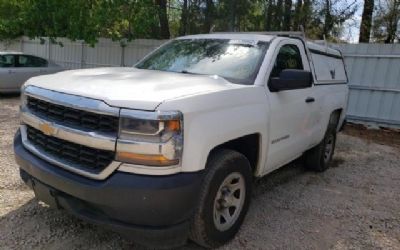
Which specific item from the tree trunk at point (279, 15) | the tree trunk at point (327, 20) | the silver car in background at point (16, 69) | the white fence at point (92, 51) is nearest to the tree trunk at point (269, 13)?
the tree trunk at point (279, 15)

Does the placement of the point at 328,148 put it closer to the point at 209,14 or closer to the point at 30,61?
the point at 209,14

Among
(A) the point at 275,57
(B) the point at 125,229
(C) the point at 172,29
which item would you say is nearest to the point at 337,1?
(C) the point at 172,29

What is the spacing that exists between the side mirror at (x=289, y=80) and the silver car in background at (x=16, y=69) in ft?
33.3

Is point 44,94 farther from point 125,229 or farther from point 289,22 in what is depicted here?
point 289,22

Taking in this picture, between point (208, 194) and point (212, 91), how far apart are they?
2.64 ft

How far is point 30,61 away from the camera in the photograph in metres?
12.5

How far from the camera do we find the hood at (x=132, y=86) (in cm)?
274

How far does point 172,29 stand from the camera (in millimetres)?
18641

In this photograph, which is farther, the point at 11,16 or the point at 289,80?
the point at 11,16

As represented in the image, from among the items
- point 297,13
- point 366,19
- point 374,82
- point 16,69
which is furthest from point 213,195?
point 366,19

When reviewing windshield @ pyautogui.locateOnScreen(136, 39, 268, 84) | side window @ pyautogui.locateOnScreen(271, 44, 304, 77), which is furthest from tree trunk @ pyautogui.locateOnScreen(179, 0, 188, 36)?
side window @ pyautogui.locateOnScreen(271, 44, 304, 77)

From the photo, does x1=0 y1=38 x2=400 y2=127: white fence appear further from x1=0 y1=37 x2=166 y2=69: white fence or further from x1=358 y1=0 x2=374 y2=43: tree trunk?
x1=0 y1=37 x2=166 y2=69: white fence

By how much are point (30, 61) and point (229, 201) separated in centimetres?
1096

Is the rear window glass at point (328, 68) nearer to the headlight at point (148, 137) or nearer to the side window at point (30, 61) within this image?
the headlight at point (148, 137)
